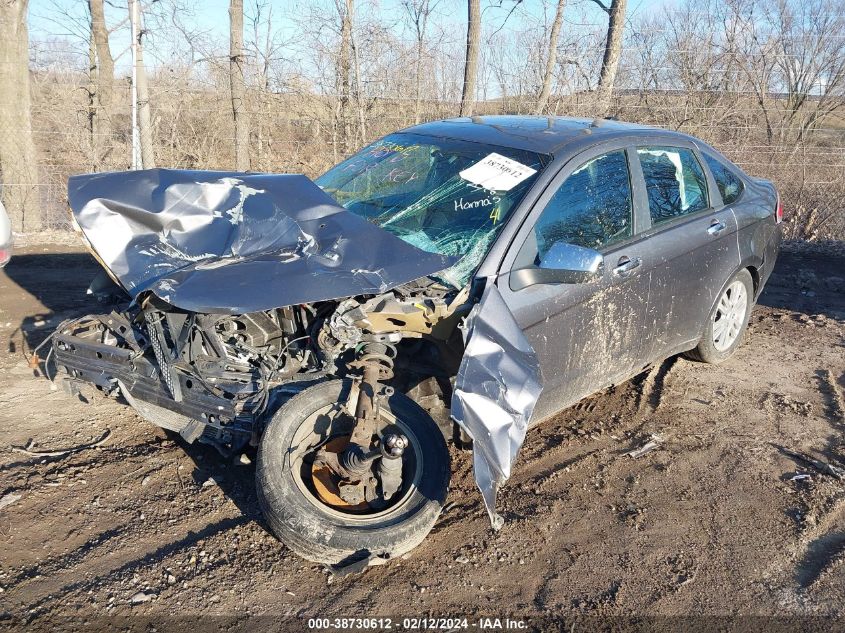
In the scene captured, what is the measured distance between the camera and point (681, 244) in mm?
4316

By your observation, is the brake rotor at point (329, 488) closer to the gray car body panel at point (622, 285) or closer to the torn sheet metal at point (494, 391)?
the torn sheet metal at point (494, 391)

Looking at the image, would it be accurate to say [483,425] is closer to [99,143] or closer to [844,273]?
[844,273]

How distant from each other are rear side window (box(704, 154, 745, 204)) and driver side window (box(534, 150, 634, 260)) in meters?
1.11

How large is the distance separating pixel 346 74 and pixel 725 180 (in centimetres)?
804

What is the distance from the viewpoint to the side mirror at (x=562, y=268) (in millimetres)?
3340

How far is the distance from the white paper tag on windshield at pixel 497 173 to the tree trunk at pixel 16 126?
7.39 metres

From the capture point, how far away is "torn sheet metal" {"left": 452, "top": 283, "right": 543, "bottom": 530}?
9.68 ft

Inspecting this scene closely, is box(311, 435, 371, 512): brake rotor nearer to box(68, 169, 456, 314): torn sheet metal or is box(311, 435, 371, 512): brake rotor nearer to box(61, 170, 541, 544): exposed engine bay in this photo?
box(61, 170, 541, 544): exposed engine bay

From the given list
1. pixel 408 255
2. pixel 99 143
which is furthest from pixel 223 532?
pixel 99 143

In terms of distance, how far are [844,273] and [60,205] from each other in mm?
9993

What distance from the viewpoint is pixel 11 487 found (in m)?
3.47

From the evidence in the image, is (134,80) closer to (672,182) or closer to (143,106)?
(143,106)

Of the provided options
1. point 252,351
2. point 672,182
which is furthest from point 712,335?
point 252,351

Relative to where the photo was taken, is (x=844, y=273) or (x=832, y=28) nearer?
(x=844, y=273)
